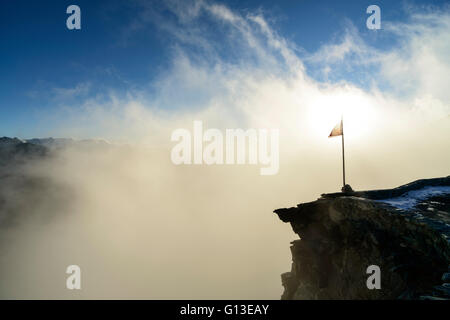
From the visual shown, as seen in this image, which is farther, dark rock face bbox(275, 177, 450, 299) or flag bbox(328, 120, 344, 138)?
flag bbox(328, 120, 344, 138)

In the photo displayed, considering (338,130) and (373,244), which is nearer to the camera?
(373,244)

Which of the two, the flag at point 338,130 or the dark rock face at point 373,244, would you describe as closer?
the dark rock face at point 373,244

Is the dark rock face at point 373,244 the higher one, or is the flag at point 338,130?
the flag at point 338,130

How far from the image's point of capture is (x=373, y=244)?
18.4m

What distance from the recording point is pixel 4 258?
189 m

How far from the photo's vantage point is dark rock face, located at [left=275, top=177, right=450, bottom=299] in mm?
15344

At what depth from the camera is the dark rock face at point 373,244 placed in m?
15.3

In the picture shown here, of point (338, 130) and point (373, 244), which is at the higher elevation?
point (338, 130)
